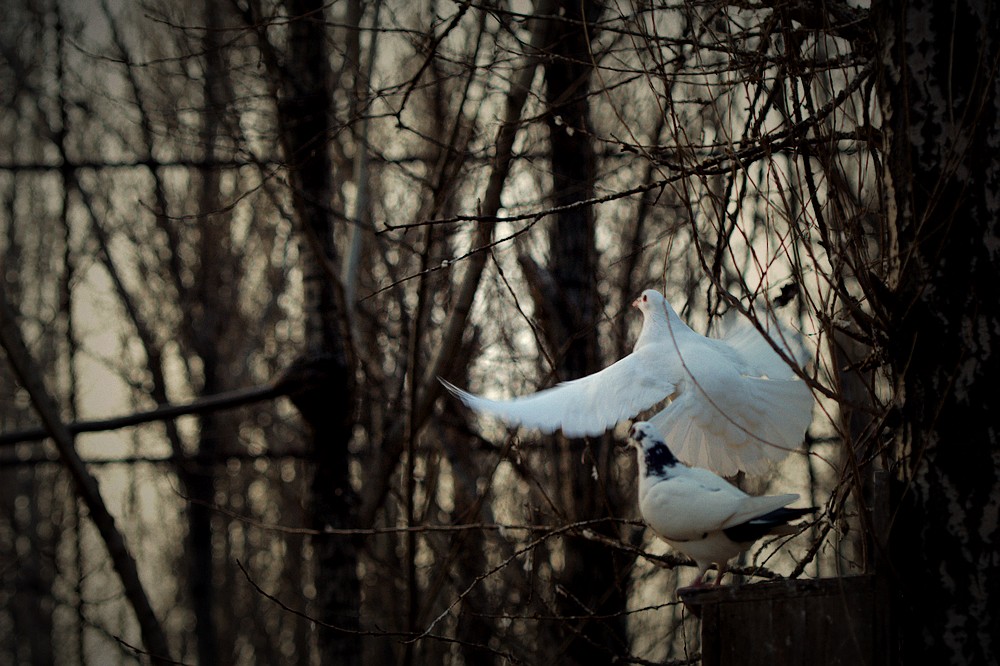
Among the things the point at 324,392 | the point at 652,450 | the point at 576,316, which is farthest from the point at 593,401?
the point at 324,392

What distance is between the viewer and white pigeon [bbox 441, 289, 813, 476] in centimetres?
322

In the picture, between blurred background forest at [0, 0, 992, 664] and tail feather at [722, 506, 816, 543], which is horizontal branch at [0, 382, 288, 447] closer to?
blurred background forest at [0, 0, 992, 664]

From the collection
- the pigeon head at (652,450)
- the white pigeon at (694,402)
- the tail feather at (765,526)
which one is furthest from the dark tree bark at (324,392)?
the tail feather at (765,526)

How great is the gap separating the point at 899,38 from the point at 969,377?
892mm

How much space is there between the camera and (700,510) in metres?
2.84

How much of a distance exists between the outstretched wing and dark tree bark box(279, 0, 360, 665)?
2807 mm

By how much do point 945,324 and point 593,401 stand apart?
108 cm

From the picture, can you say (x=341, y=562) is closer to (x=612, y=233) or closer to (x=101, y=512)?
(x=101, y=512)

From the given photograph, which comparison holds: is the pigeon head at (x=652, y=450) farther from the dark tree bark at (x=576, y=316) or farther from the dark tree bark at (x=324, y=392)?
the dark tree bark at (x=324, y=392)

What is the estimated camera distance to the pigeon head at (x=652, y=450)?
9.97 feet

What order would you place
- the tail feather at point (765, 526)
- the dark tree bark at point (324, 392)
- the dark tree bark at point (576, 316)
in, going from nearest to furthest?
the tail feather at point (765, 526) < the dark tree bark at point (576, 316) < the dark tree bark at point (324, 392)

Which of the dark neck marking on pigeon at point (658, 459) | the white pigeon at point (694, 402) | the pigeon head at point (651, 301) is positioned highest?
the pigeon head at point (651, 301)

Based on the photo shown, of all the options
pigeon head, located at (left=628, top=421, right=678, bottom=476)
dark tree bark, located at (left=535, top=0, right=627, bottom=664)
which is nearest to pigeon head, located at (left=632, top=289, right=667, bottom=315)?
pigeon head, located at (left=628, top=421, right=678, bottom=476)

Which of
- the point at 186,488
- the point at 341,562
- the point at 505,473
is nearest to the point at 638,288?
the point at 505,473
